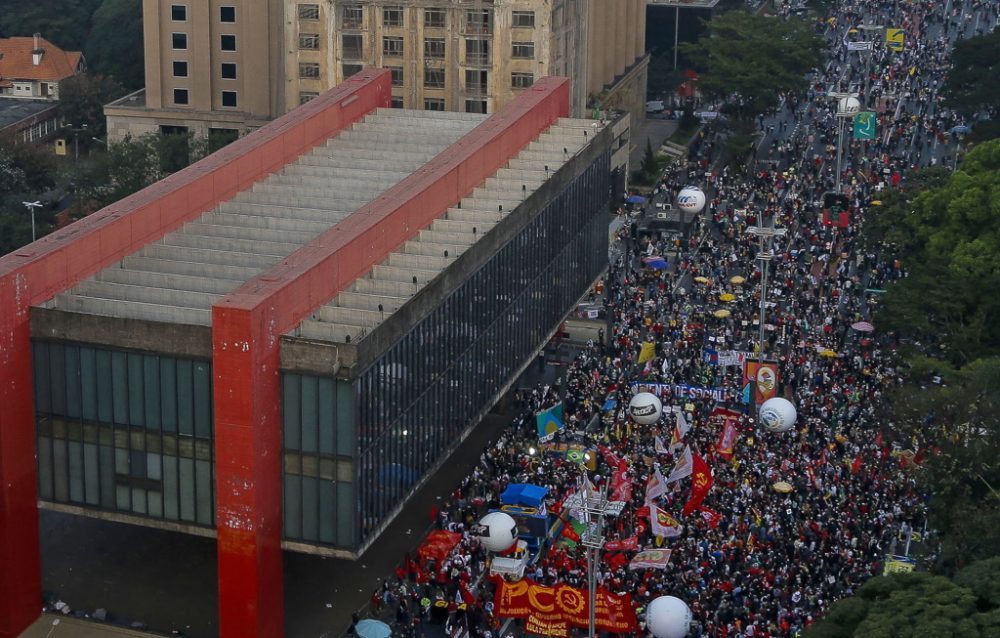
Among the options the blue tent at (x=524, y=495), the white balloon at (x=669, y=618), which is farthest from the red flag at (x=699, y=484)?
the white balloon at (x=669, y=618)

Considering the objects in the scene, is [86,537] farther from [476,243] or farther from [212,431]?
[476,243]

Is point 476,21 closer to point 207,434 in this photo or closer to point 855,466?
point 855,466

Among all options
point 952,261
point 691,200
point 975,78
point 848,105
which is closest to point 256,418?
point 952,261

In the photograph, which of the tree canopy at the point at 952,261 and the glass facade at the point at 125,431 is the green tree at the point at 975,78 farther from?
the glass facade at the point at 125,431

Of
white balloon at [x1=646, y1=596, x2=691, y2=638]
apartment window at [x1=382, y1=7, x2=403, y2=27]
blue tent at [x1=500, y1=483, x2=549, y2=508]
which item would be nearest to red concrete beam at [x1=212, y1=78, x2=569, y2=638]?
blue tent at [x1=500, y1=483, x2=549, y2=508]

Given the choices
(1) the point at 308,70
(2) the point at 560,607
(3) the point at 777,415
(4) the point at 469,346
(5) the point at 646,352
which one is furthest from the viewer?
(1) the point at 308,70
